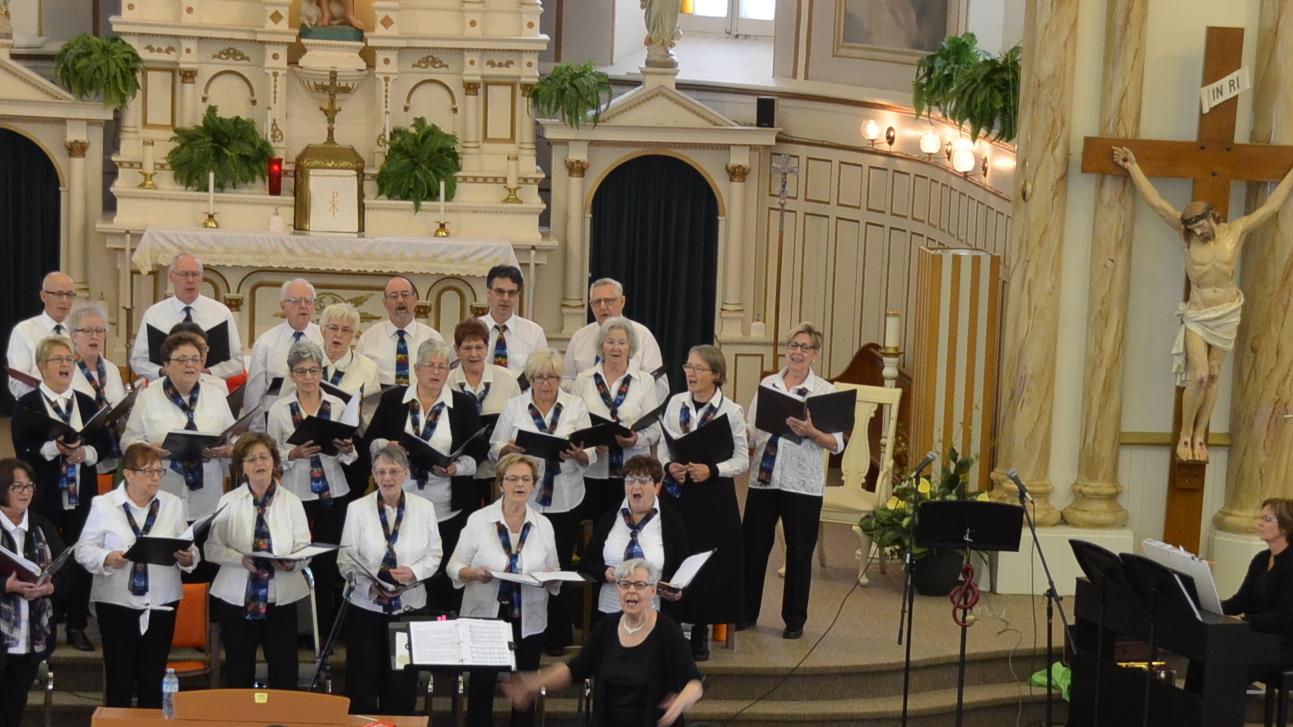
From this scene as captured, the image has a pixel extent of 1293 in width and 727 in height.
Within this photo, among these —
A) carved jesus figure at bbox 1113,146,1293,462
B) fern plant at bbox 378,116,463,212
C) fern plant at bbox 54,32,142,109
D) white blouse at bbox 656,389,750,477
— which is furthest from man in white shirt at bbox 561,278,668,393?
fern plant at bbox 54,32,142,109

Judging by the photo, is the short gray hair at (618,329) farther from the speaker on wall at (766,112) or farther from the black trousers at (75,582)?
→ the speaker on wall at (766,112)

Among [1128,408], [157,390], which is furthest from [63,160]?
[1128,408]

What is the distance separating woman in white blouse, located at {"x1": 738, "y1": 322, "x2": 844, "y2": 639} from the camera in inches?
332

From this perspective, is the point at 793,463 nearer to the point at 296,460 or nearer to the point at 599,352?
the point at 599,352

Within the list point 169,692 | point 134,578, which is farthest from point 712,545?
point 169,692

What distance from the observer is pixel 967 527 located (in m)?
8.12

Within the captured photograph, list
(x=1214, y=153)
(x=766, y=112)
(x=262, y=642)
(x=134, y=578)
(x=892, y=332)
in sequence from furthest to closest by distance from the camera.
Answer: (x=766, y=112)
(x=892, y=332)
(x=1214, y=153)
(x=262, y=642)
(x=134, y=578)

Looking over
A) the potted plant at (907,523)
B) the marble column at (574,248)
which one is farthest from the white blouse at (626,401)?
the marble column at (574,248)

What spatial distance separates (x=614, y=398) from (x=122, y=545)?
224 centimetres

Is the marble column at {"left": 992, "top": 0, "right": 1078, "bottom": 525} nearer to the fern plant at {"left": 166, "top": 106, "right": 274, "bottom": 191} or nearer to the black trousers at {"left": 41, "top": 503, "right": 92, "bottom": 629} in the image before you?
the black trousers at {"left": 41, "top": 503, "right": 92, "bottom": 629}

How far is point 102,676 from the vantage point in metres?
8.12

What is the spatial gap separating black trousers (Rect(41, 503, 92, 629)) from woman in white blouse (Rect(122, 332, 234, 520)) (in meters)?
0.44

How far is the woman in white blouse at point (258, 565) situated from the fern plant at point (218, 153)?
5.80m

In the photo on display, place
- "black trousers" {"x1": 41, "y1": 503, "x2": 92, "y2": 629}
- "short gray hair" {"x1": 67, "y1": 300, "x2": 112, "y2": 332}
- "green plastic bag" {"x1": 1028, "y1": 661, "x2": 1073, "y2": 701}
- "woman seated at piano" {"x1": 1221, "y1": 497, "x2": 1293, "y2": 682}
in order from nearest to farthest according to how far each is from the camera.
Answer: "woman seated at piano" {"x1": 1221, "y1": 497, "x2": 1293, "y2": 682} < "black trousers" {"x1": 41, "y1": 503, "x2": 92, "y2": 629} < "short gray hair" {"x1": 67, "y1": 300, "x2": 112, "y2": 332} < "green plastic bag" {"x1": 1028, "y1": 661, "x2": 1073, "y2": 701}
